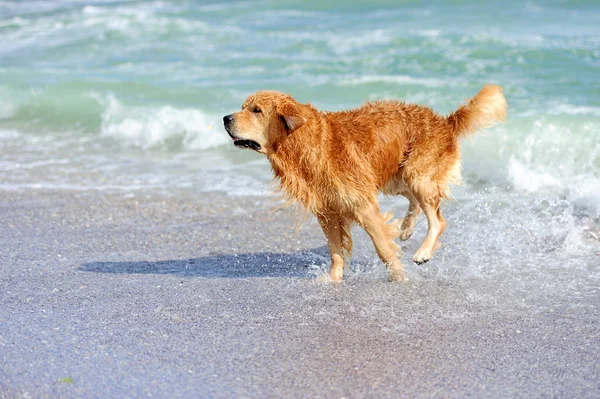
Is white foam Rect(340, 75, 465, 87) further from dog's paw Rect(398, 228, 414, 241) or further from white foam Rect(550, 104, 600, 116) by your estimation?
Answer: dog's paw Rect(398, 228, 414, 241)

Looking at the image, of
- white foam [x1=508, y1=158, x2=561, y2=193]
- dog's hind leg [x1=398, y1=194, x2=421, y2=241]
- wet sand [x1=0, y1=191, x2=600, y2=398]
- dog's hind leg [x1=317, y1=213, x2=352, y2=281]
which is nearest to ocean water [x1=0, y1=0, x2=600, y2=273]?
white foam [x1=508, y1=158, x2=561, y2=193]

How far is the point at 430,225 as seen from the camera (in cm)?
668

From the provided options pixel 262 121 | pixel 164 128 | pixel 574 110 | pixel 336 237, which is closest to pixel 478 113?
pixel 336 237

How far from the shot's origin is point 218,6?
81.0 ft

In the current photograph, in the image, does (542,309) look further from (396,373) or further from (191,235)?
(191,235)

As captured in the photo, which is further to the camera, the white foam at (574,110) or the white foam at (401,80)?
the white foam at (401,80)

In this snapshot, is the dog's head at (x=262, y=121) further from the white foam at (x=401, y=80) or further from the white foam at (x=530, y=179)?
the white foam at (x=401, y=80)

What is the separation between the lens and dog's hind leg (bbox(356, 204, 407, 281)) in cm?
615

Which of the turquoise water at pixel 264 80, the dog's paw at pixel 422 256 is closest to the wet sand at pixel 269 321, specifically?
the dog's paw at pixel 422 256

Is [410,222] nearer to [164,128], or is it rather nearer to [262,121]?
[262,121]

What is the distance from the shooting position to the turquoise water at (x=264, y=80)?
33.9ft

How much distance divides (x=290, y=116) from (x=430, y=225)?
5.40ft

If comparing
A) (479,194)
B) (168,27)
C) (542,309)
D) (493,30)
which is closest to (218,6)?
(168,27)

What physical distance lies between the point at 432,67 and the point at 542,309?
10315 millimetres
